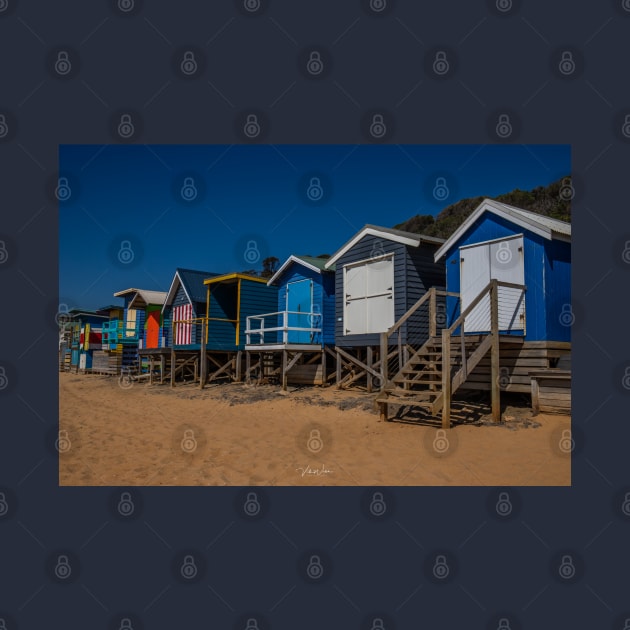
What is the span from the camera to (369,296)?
1410 cm

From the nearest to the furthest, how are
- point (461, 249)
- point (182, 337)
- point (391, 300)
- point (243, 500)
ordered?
point (243, 500) < point (461, 249) < point (391, 300) < point (182, 337)

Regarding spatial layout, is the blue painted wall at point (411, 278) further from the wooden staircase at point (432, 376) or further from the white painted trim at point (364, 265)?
the wooden staircase at point (432, 376)

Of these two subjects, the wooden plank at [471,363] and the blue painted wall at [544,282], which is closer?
the wooden plank at [471,363]

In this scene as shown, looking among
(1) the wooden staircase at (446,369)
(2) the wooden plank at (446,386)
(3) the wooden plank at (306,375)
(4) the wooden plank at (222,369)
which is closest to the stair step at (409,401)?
(1) the wooden staircase at (446,369)

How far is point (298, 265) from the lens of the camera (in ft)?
58.2

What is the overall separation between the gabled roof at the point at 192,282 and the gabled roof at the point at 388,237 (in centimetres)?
809

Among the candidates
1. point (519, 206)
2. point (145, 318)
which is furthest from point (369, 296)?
point (145, 318)

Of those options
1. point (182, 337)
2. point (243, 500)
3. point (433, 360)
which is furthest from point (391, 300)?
point (182, 337)

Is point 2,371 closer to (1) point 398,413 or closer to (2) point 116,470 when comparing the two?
(2) point 116,470

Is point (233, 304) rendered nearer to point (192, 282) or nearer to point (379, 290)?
point (192, 282)

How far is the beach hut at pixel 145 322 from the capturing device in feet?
83.3

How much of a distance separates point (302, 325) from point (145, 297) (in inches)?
472

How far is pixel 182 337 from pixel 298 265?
297 inches

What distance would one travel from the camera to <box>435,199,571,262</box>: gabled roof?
9.74 meters
